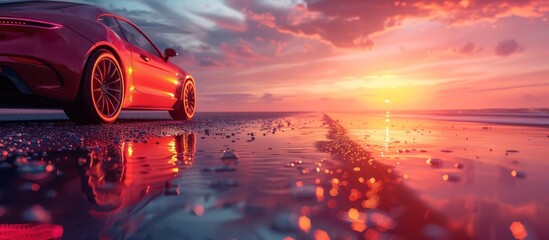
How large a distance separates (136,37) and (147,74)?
0.64 metres

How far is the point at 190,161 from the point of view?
9.92 feet

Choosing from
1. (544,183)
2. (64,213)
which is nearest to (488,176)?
(544,183)

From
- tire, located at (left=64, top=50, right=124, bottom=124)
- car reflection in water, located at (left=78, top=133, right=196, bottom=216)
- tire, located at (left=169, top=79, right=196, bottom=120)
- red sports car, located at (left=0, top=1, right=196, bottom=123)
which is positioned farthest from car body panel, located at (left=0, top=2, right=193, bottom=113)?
tire, located at (left=169, top=79, right=196, bottom=120)

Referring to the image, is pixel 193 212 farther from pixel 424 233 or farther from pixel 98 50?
pixel 98 50

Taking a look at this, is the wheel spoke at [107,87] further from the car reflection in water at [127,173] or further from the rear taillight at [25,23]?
the car reflection in water at [127,173]

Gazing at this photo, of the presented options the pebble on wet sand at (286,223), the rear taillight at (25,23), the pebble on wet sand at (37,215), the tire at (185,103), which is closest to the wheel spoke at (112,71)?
the rear taillight at (25,23)

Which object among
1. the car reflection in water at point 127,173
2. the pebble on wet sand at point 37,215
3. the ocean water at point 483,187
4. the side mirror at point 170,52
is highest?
the side mirror at point 170,52

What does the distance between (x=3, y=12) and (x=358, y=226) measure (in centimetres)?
485

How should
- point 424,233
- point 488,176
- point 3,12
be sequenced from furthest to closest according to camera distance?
point 3,12, point 488,176, point 424,233

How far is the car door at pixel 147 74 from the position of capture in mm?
6809

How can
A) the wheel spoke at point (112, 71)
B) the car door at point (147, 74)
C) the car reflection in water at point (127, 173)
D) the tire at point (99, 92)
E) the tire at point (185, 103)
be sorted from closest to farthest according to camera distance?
the car reflection in water at point (127, 173) → the tire at point (99, 92) → the wheel spoke at point (112, 71) → the car door at point (147, 74) → the tire at point (185, 103)

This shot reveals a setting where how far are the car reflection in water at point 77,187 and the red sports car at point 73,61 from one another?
1762mm

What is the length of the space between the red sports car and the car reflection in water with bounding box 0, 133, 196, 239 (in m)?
1.76

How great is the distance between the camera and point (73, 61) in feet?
16.9
